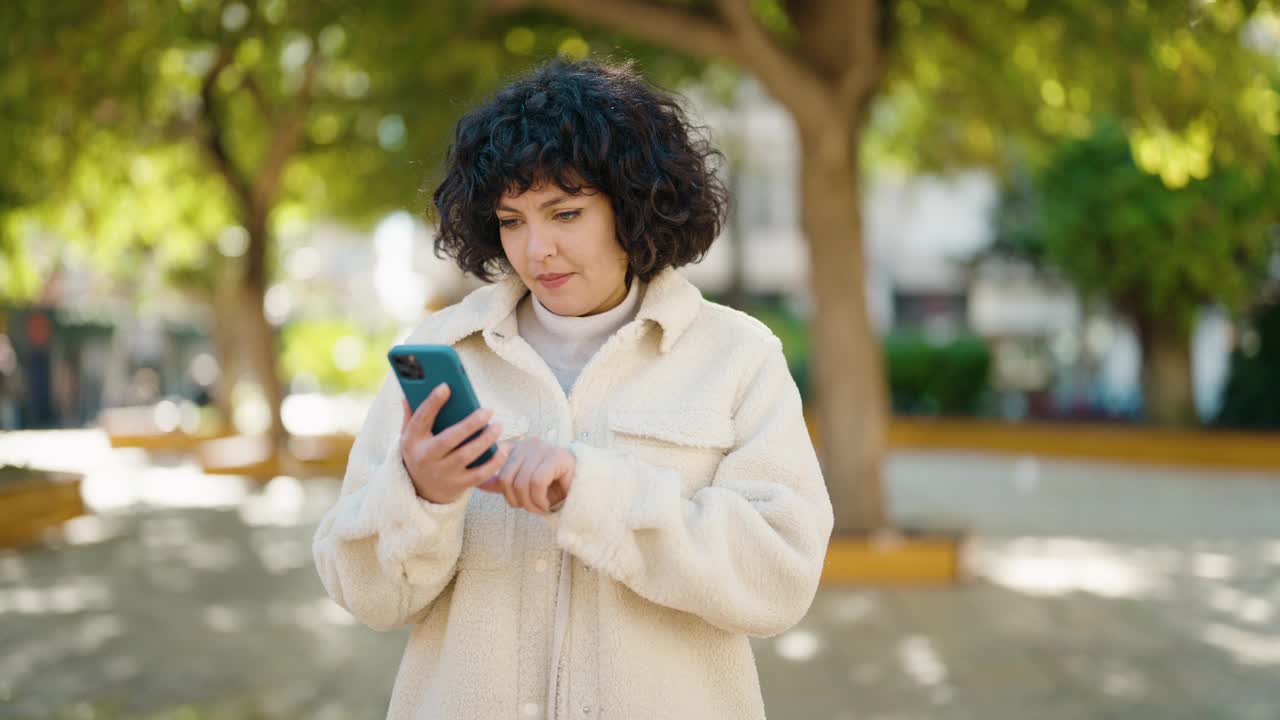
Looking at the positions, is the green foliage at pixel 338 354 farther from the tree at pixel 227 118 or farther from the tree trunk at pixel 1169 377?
the tree trunk at pixel 1169 377

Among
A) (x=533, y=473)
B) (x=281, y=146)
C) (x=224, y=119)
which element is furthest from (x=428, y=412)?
(x=224, y=119)

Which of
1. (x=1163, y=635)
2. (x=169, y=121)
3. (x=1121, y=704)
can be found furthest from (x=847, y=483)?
(x=169, y=121)

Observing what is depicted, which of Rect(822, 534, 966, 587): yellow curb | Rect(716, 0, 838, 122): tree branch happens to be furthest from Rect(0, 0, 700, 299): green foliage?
Rect(822, 534, 966, 587): yellow curb

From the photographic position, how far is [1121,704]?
6160mm

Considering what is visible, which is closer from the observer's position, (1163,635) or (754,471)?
(754,471)

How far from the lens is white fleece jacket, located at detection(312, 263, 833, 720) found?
2.01 metres

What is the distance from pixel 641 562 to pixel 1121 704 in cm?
488

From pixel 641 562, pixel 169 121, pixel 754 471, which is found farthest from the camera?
pixel 169 121

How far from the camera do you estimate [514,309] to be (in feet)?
7.61

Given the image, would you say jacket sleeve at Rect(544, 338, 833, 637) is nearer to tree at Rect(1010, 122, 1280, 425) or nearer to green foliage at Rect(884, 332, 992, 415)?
tree at Rect(1010, 122, 1280, 425)

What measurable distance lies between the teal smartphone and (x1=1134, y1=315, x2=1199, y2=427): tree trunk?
21766 millimetres

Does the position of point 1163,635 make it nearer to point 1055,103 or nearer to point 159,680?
point 159,680

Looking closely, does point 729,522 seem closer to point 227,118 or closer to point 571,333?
point 571,333

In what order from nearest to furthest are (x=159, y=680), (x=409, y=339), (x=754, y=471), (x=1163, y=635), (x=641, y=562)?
(x=641, y=562) → (x=754, y=471) → (x=409, y=339) → (x=159, y=680) → (x=1163, y=635)
